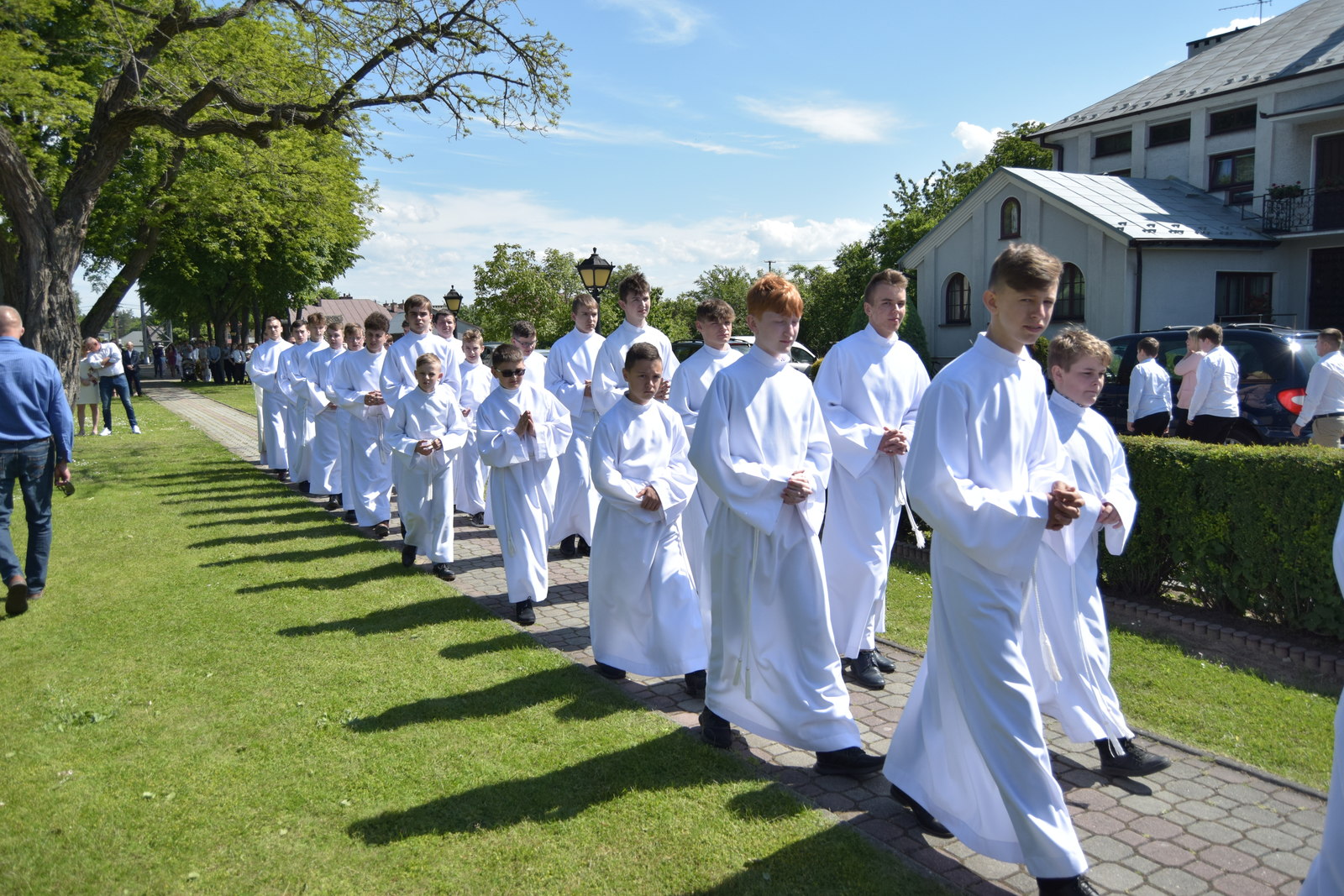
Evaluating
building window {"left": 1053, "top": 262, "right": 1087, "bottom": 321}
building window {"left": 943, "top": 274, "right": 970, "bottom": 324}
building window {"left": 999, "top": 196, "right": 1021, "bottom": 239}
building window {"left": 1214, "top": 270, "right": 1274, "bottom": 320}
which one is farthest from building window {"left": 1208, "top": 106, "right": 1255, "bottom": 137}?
building window {"left": 943, "top": 274, "right": 970, "bottom": 324}

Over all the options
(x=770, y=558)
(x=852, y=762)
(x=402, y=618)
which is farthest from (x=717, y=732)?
(x=402, y=618)

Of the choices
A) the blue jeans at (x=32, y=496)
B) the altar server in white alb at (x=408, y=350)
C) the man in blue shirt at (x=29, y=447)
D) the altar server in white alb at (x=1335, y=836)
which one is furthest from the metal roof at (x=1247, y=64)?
the blue jeans at (x=32, y=496)

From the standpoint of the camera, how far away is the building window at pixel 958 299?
33562mm

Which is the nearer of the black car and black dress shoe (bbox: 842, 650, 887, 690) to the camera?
black dress shoe (bbox: 842, 650, 887, 690)

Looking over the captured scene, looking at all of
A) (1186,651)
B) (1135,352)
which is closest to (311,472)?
(1186,651)

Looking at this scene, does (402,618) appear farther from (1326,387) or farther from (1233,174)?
(1233,174)

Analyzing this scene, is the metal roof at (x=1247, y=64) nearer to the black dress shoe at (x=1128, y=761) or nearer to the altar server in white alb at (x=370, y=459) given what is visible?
the altar server in white alb at (x=370, y=459)

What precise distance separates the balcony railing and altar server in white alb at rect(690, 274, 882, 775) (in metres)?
30.1

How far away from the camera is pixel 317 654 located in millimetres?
6410

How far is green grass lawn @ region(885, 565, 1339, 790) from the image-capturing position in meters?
4.54

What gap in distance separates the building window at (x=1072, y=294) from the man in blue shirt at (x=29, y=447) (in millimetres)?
26931

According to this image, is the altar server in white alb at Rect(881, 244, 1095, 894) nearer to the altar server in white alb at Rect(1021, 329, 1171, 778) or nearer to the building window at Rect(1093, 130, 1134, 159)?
the altar server in white alb at Rect(1021, 329, 1171, 778)

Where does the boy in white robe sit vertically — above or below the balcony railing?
below

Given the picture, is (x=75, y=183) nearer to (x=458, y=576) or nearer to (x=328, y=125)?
(x=328, y=125)
